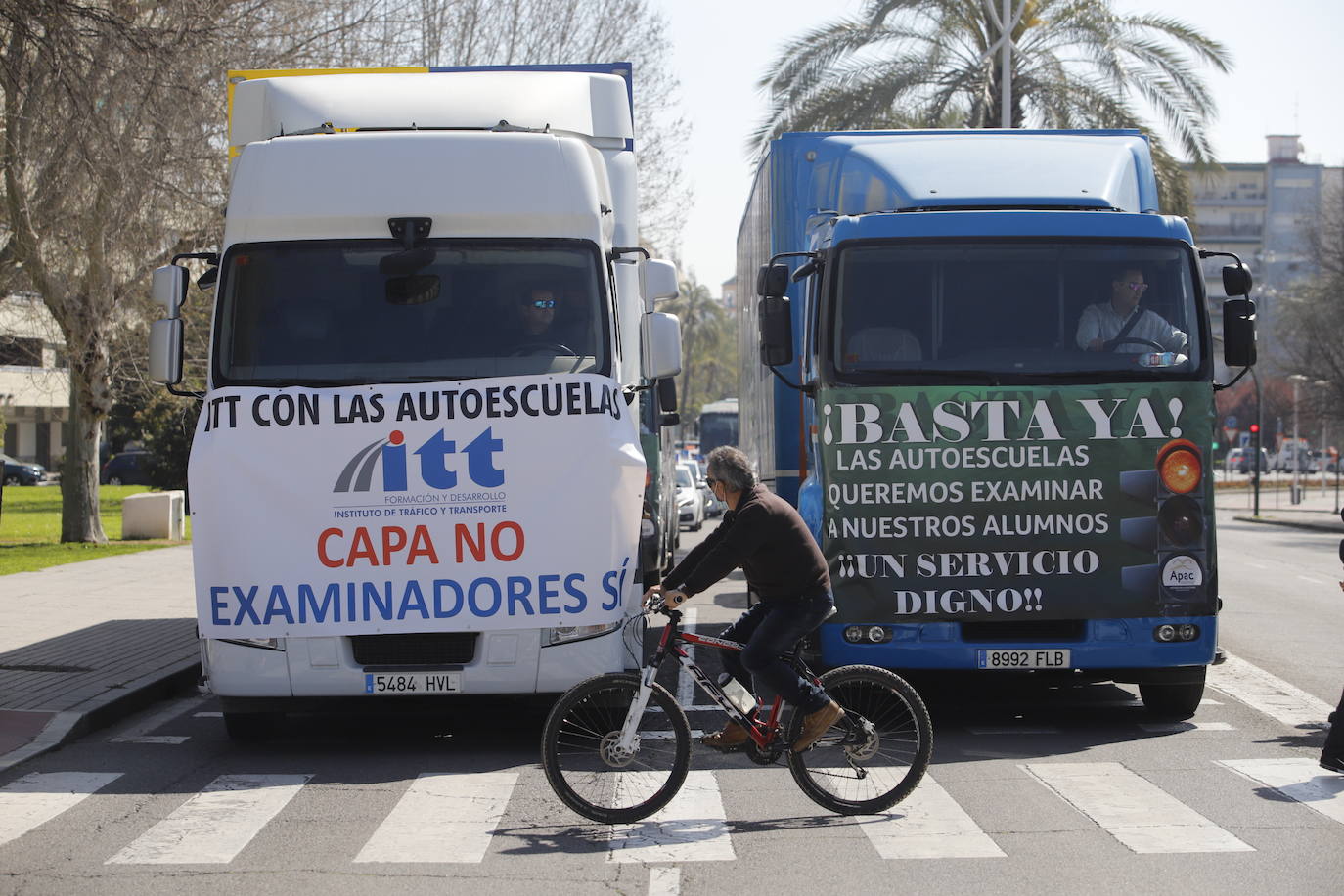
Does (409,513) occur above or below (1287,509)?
above

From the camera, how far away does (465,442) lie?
28.0 ft

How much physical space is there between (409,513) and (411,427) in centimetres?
45

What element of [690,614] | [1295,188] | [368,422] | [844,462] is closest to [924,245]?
[844,462]

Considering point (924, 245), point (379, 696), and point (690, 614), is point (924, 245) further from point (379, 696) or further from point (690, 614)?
point (690, 614)

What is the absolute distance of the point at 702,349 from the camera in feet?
315

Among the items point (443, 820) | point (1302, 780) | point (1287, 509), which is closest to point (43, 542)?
point (443, 820)

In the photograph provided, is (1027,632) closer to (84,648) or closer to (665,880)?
(665,880)

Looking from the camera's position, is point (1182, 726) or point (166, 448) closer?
point (1182, 726)

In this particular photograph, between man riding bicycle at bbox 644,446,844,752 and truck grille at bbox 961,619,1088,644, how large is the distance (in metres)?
2.35

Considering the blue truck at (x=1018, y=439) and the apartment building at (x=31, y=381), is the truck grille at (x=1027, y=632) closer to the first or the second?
the blue truck at (x=1018, y=439)

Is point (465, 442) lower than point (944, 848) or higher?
higher

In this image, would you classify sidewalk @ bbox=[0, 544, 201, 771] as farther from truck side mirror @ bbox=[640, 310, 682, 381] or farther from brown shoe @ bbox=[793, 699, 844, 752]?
brown shoe @ bbox=[793, 699, 844, 752]

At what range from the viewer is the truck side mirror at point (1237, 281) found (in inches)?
370

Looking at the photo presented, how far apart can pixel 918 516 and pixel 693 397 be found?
99823 mm
